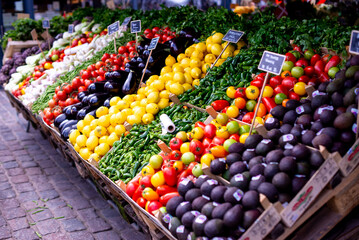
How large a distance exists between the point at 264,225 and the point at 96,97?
3.43 metres

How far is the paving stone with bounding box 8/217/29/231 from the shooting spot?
13.5 feet

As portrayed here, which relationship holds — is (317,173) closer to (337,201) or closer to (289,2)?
(337,201)

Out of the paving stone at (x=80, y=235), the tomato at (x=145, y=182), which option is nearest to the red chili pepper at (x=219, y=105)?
the tomato at (x=145, y=182)

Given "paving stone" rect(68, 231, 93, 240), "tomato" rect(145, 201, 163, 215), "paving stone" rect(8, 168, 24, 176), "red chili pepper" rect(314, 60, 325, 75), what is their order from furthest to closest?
"paving stone" rect(8, 168, 24, 176) → "paving stone" rect(68, 231, 93, 240) → "red chili pepper" rect(314, 60, 325, 75) → "tomato" rect(145, 201, 163, 215)

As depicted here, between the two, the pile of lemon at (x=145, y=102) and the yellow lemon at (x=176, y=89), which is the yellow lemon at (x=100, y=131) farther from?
the yellow lemon at (x=176, y=89)

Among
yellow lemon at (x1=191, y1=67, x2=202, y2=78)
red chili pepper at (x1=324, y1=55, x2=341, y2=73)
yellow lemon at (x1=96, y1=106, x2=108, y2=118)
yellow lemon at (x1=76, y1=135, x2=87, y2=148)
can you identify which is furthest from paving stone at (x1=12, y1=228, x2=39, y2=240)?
red chili pepper at (x1=324, y1=55, x2=341, y2=73)

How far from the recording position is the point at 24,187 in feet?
16.9

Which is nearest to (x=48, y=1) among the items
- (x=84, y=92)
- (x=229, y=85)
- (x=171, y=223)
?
(x=84, y=92)

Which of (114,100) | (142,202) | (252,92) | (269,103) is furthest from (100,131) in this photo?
(269,103)

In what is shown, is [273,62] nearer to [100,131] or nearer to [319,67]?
[319,67]

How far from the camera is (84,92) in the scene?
530 cm

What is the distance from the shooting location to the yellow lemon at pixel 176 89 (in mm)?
4219

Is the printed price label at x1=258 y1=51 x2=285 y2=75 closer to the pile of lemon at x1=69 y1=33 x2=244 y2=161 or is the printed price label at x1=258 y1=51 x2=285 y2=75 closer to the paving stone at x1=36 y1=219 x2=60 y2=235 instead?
the pile of lemon at x1=69 y1=33 x2=244 y2=161

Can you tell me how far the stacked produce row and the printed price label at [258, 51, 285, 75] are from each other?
1.06 feet
